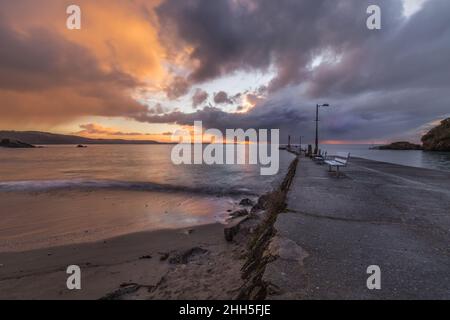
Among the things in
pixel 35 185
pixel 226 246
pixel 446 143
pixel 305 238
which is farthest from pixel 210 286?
pixel 446 143

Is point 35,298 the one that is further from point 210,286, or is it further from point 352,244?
point 352,244

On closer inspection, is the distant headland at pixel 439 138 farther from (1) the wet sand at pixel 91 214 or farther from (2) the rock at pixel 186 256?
(2) the rock at pixel 186 256

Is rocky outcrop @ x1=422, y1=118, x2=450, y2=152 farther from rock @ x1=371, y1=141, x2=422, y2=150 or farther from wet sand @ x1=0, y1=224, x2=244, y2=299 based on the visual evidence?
wet sand @ x1=0, y1=224, x2=244, y2=299

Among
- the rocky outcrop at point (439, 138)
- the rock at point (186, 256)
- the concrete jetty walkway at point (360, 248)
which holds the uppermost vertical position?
the rocky outcrop at point (439, 138)

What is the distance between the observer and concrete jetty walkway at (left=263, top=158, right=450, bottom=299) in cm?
293

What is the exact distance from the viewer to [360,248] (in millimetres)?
4176

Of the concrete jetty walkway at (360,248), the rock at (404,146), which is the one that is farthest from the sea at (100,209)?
the rock at (404,146)

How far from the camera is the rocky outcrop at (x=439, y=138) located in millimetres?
89875

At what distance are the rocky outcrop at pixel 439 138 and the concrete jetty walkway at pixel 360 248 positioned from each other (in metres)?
115

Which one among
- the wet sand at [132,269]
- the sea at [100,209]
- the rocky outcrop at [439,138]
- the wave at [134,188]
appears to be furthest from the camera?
the rocky outcrop at [439,138]

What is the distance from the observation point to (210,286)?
4402mm

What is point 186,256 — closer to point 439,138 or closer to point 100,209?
point 100,209

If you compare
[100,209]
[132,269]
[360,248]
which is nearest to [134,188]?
[100,209]
